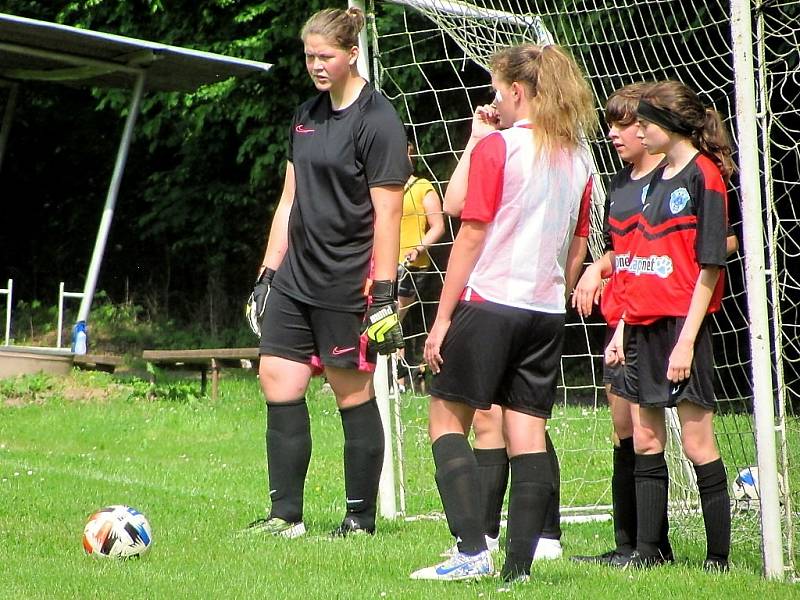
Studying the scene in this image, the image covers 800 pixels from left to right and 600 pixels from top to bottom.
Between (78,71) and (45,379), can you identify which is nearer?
(45,379)

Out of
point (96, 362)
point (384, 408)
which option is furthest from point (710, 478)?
point (96, 362)

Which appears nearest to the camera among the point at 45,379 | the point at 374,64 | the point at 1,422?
A: the point at 374,64

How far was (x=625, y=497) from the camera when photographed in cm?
510

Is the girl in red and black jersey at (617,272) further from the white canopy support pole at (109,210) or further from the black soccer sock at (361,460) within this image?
the white canopy support pole at (109,210)

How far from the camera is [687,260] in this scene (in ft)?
15.1

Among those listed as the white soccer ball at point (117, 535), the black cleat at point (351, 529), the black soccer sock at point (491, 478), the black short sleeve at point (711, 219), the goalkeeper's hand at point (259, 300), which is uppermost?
the black short sleeve at point (711, 219)

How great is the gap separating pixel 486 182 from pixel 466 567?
1.34 m

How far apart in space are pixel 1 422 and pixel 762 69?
7.37 metres

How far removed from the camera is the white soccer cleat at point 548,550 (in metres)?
5.02

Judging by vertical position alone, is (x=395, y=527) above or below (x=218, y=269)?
below

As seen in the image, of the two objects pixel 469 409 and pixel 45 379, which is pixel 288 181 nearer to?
pixel 469 409

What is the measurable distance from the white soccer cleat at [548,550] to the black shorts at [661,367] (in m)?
0.74

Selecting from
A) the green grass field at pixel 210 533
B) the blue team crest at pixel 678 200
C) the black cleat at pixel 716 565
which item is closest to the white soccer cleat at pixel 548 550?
the green grass field at pixel 210 533

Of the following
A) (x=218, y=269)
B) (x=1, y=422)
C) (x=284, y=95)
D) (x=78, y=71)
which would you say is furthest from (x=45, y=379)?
(x=218, y=269)
